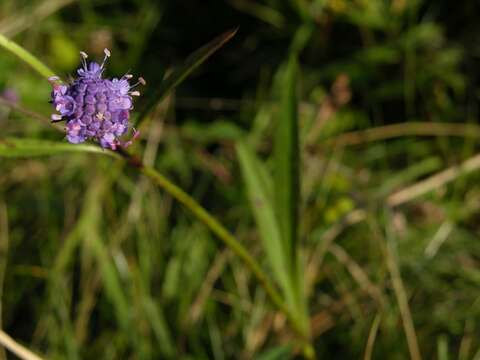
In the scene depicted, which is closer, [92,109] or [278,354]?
[92,109]

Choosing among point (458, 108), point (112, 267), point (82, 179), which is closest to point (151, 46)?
point (82, 179)

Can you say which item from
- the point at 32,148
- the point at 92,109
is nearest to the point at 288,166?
the point at 32,148

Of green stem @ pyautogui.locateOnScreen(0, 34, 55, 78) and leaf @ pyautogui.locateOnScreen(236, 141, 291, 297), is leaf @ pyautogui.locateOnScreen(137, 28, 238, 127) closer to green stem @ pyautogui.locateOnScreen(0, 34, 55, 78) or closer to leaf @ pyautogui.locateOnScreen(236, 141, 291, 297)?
green stem @ pyautogui.locateOnScreen(0, 34, 55, 78)

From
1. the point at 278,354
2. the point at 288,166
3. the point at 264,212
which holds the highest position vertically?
the point at 288,166

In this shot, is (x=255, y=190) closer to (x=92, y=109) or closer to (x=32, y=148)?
(x=32, y=148)

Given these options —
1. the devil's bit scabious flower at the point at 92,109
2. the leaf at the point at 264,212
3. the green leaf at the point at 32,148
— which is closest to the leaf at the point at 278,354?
the leaf at the point at 264,212

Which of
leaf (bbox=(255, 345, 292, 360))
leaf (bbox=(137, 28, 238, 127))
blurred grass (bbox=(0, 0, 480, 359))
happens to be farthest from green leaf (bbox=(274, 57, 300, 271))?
leaf (bbox=(137, 28, 238, 127))

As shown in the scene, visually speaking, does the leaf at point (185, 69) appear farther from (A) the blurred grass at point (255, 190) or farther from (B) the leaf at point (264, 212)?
(B) the leaf at point (264, 212)
